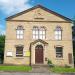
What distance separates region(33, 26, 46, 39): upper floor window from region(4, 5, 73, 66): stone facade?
0.48 m

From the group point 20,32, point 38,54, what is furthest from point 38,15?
point 38,54

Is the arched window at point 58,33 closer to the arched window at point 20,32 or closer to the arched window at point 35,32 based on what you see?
the arched window at point 35,32

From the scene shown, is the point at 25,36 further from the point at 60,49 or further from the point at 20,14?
the point at 60,49

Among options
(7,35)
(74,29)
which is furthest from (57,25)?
(74,29)

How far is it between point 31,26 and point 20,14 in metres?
2.61

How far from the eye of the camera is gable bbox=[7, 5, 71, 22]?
36.4 m

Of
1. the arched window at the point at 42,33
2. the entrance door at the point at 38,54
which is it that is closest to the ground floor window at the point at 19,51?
the entrance door at the point at 38,54

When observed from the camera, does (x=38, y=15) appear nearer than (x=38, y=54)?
No

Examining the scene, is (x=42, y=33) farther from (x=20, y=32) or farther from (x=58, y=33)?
(x=20, y=32)

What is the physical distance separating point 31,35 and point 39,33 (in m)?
1.35

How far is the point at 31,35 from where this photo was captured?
3594cm

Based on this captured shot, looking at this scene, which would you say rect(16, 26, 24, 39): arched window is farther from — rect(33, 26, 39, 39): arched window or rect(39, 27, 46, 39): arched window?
rect(39, 27, 46, 39): arched window

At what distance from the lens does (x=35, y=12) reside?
3656 cm

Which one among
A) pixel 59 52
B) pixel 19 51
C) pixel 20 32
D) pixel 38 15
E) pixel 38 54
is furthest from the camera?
pixel 38 15
